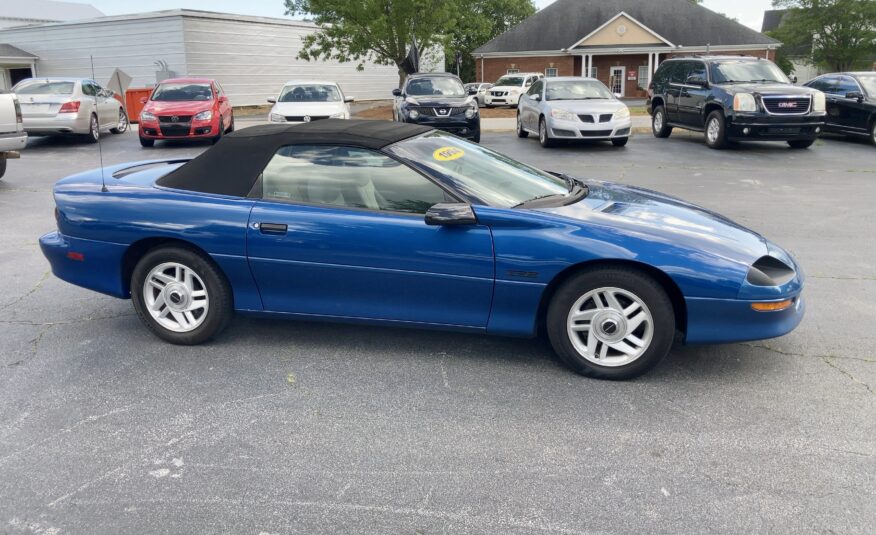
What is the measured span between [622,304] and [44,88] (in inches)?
700

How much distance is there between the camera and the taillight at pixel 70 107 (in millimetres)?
17359

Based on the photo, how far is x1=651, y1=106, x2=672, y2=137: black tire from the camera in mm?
18375

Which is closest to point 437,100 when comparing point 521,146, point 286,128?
point 521,146

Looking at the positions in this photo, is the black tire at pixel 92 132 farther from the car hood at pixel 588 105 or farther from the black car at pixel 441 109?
the car hood at pixel 588 105

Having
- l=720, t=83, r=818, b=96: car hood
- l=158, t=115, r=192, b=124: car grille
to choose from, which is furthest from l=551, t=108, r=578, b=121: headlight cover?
l=158, t=115, r=192, b=124: car grille

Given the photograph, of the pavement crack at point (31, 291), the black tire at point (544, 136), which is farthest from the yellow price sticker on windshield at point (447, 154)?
the black tire at point (544, 136)

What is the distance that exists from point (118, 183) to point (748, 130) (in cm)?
1301

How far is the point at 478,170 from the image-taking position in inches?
189

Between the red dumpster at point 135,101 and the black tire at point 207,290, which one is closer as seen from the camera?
the black tire at point 207,290

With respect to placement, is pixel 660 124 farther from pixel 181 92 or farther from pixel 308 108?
pixel 181 92

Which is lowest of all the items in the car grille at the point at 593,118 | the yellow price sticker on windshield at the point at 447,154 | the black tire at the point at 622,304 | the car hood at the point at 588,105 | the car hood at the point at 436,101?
the black tire at the point at 622,304

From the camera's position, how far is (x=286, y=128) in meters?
4.89

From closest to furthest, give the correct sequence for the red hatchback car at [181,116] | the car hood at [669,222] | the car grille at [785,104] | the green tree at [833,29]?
the car hood at [669,222]
the car grille at [785,104]
the red hatchback car at [181,116]
the green tree at [833,29]

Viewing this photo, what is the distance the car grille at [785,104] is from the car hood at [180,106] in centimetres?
1193
